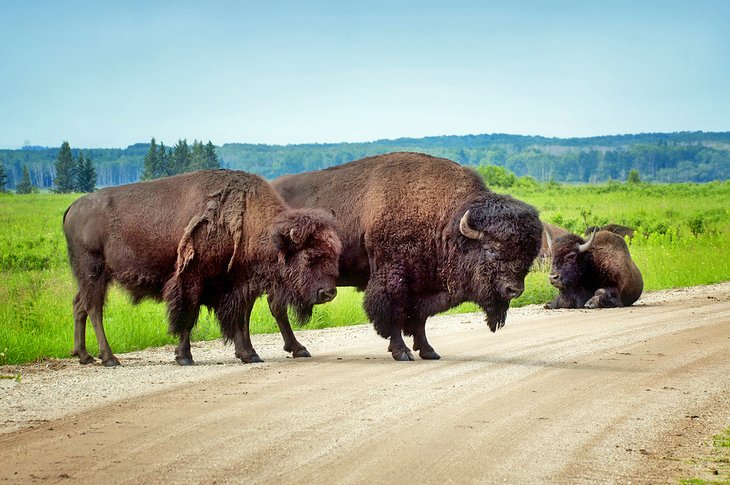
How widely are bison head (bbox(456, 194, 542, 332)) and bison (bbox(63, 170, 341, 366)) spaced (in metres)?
1.54

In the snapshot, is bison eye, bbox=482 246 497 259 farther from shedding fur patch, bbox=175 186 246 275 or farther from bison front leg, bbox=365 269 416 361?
shedding fur patch, bbox=175 186 246 275

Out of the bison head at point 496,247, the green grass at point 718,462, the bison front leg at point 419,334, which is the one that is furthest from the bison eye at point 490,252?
the green grass at point 718,462

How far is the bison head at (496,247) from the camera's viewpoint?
10.9 meters

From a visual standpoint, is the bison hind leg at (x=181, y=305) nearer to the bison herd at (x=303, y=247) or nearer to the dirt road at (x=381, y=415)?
the bison herd at (x=303, y=247)

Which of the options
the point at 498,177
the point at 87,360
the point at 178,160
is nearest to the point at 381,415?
the point at 87,360

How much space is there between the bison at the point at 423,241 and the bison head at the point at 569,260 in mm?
7022

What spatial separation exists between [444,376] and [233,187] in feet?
12.2

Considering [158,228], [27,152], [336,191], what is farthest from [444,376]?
[27,152]

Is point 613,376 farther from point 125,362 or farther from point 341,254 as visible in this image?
point 125,362

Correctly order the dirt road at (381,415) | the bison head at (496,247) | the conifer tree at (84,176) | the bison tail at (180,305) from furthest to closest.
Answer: the conifer tree at (84,176) < the bison tail at (180,305) < the bison head at (496,247) < the dirt road at (381,415)

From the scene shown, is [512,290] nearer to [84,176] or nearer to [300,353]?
[300,353]

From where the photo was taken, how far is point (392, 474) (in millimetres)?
6160

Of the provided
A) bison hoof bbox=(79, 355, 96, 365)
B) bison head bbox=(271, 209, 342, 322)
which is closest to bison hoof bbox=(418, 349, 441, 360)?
bison head bbox=(271, 209, 342, 322)

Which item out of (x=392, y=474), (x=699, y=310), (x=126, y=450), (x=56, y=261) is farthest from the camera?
(x=56, y=261)
